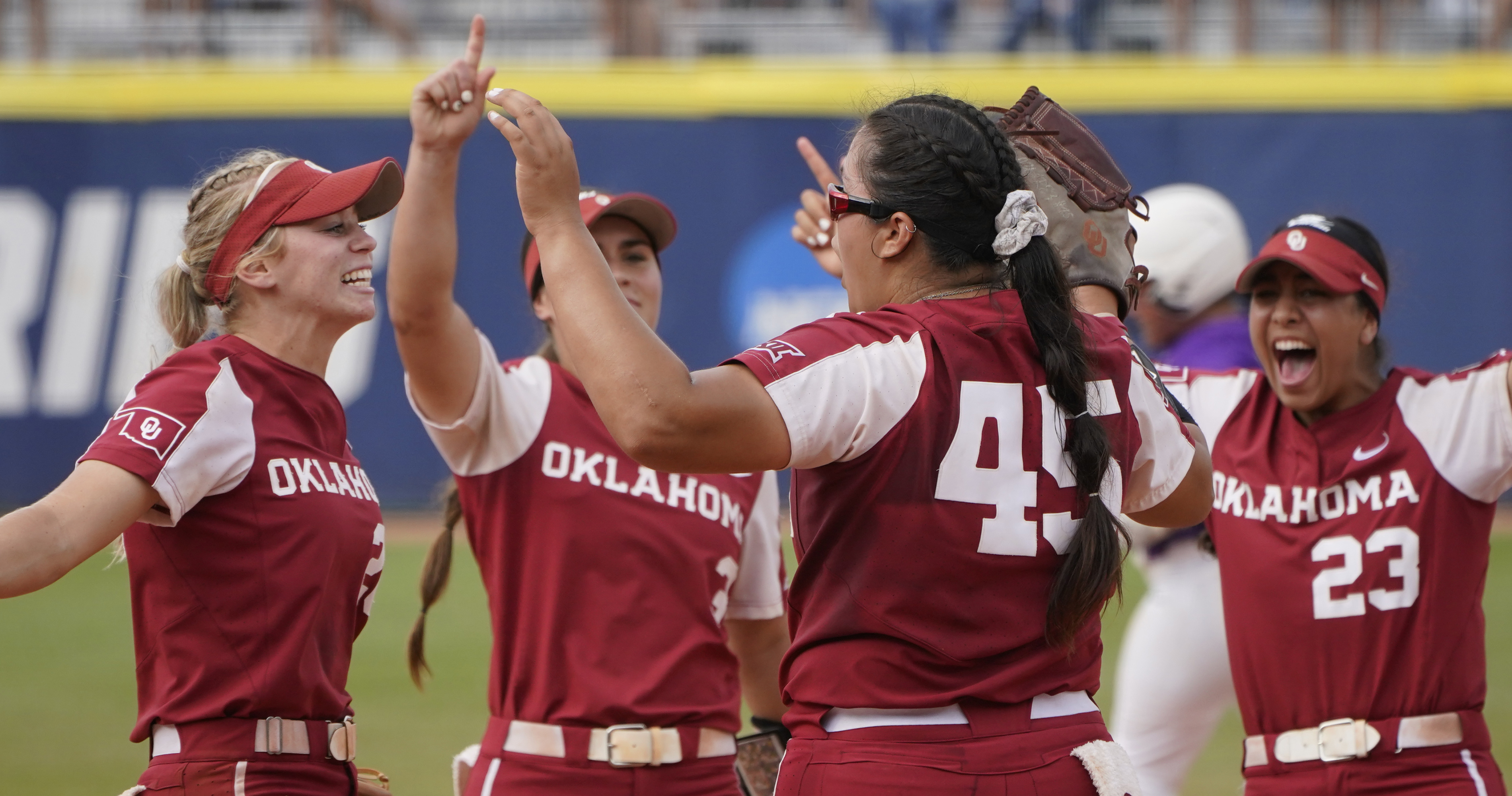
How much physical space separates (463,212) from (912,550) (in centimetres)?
1065

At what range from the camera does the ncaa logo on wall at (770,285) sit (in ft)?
39.7

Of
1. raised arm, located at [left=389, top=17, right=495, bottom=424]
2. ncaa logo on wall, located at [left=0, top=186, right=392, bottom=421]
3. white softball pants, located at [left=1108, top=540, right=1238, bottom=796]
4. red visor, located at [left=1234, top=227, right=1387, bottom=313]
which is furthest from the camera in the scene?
ncaa logo on wall, located at [left=0, top=186, right=392, bottom=421]

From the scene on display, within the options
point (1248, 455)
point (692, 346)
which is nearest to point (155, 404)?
point (1248, 455)

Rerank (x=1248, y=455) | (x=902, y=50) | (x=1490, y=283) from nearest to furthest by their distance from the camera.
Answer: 1. (x=1248, y=455)
2. (x=1490, y=283)
3. (x=902, y=50)

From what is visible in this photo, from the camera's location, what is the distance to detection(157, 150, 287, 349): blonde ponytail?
10.0 feet

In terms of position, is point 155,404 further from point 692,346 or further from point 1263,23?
point 1263,23

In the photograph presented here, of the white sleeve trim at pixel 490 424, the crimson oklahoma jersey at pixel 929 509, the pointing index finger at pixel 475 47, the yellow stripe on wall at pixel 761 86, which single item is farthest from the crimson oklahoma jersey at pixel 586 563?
the yellow stripe on wall at pixel 761 86

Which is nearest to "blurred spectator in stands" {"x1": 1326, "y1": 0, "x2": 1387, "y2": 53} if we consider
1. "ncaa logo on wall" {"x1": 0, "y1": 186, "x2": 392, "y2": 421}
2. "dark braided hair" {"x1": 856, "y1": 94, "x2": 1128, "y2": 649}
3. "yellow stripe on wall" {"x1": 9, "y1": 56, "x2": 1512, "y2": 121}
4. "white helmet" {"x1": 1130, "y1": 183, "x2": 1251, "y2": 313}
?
"yellow stripe on wall" {"x1": 9, "y1": 56, "x2": 1512, "y2": 121}

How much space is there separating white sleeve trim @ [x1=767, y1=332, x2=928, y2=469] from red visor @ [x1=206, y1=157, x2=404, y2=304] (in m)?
1.28

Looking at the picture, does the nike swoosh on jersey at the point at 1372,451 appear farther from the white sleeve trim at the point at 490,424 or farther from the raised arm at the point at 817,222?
the white sleeve trim at the point at 490,424

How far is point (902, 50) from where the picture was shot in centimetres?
1358

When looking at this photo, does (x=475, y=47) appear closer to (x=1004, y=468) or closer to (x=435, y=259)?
(x=435, y=259)

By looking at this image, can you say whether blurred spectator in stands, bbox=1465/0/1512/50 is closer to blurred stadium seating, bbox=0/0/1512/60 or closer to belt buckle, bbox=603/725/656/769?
blurred stadium seating, bbox=0/0/1512/60

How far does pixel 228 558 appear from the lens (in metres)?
2.77
